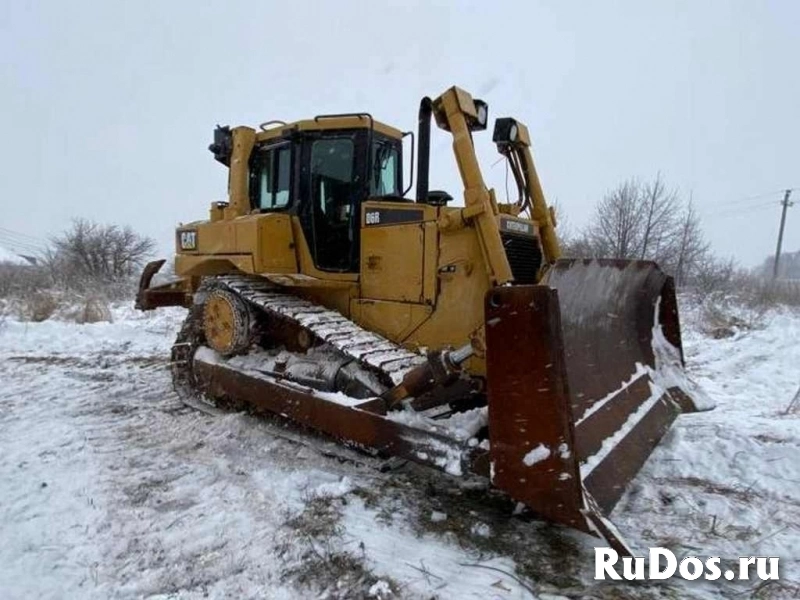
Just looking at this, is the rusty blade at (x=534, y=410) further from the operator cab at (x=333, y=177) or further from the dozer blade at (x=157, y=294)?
the dozer blade at (x=157, y=294)

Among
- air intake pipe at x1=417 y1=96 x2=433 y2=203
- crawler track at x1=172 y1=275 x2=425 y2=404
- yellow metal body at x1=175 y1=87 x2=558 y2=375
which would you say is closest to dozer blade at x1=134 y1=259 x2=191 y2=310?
yellow metal body at x1=175 y1=87 x2=558 y2=375

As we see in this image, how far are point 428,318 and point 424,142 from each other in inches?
54.6

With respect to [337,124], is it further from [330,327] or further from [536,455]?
[536,455]

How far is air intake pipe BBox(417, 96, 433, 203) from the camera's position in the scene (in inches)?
167

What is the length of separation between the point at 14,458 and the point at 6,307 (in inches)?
391

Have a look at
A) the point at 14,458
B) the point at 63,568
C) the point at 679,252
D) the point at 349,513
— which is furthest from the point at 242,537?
the point at 679,252

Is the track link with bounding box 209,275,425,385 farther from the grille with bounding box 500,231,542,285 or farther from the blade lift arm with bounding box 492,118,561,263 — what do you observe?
the blade lift arm with bounding box 492,118,561,263

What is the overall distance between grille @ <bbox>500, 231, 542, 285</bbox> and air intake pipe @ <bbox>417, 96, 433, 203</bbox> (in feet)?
2.53

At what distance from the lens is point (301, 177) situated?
520 centimetres

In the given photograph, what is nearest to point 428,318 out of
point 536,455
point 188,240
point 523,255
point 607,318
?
point 523,255

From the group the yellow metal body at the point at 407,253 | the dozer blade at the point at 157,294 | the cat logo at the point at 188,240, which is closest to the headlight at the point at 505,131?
the yellow metal body at the point at 407,253

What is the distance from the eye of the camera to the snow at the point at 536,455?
8.30 ft

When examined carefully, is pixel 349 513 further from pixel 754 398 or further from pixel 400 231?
pixel 754 398

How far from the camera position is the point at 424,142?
425 centimetres
